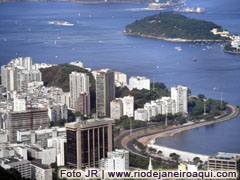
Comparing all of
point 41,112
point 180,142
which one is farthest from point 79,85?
point 180,142

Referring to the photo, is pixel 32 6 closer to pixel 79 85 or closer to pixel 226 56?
pixel 226 56

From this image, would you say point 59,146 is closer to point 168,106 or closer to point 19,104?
point 19,104

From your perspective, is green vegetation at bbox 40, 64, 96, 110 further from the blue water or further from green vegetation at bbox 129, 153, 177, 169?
green vegetation at bbox 129, 153, 177, 169

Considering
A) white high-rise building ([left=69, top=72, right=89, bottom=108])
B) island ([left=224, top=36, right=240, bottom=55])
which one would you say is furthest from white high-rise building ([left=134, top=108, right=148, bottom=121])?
island ([left=224, top=36, right=240, bottom=55])

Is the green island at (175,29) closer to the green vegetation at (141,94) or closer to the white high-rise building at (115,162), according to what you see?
the green vegetation at (141,94)

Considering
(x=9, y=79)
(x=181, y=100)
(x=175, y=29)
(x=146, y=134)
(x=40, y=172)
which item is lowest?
(x=146, y=134)

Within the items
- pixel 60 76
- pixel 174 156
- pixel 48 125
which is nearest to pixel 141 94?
pixel 60 76

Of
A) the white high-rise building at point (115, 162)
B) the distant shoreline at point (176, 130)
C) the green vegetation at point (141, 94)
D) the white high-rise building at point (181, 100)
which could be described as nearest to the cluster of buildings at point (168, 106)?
the white high-rise building at point (181, 100)
